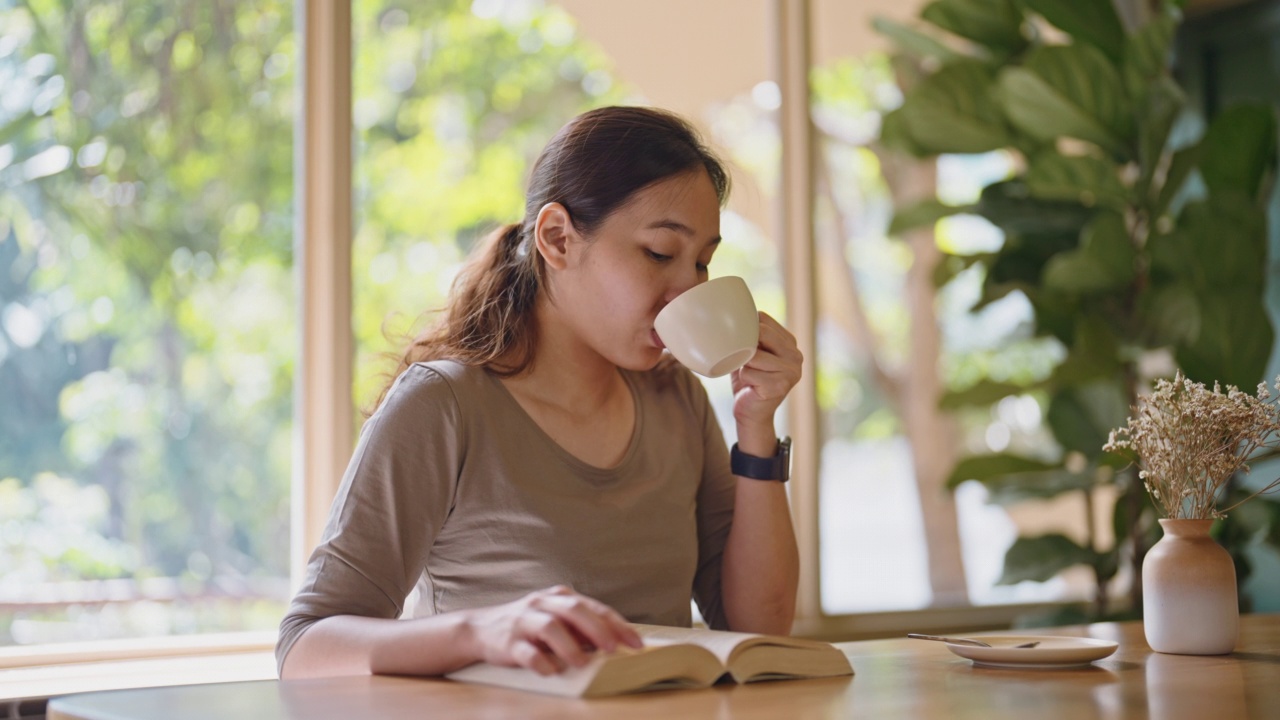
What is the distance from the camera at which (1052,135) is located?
2734 mm

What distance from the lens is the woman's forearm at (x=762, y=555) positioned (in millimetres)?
1649

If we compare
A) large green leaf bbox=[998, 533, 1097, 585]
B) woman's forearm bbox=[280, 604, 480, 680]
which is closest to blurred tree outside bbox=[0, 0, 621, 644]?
woman's forearm bbox=[280, 604, 480, 680]

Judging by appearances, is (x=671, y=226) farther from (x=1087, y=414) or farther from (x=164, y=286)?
(x=1087, y=414)

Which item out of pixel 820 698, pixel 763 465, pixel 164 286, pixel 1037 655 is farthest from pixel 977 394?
pixel 820 698

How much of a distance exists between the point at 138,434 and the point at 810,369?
5.00ft

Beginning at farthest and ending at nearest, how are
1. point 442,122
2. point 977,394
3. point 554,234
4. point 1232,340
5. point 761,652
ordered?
point 977,394
point 442,122
point 1232,340
point 554,234
point 761,652

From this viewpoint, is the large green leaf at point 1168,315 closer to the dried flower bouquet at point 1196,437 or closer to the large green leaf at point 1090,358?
the large green leaf at point 1090,358

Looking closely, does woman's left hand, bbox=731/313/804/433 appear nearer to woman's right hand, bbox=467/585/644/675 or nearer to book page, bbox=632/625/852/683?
book page, bbox=632/625/852/683

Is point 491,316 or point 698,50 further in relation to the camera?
point 698,50

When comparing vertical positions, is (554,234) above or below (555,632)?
above

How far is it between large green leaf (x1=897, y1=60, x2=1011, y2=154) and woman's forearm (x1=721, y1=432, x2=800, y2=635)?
139 centimetres

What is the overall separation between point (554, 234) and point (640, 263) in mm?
129

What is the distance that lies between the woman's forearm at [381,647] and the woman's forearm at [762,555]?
59 centimetres

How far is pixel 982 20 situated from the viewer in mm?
2846
